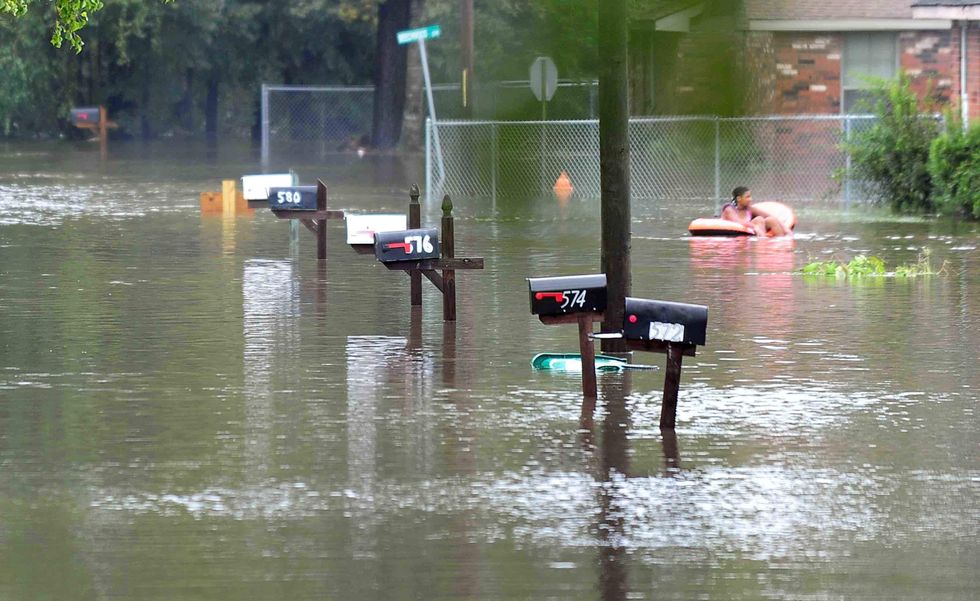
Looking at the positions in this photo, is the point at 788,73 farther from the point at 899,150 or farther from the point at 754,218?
the point at 899,150

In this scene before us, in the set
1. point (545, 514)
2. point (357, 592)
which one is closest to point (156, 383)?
point (545, 514)

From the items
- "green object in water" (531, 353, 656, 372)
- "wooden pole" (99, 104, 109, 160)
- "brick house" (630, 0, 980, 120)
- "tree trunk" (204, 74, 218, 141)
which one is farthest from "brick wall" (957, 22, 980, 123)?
"tree trunk" (204, 74, 218, 141)

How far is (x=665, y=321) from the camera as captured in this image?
8.67 metres

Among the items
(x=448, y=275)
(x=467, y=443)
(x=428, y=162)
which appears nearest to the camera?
(x=467, y=443)

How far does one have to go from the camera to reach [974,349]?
456 inches

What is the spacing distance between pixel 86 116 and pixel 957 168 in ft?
122

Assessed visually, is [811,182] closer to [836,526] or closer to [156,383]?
[156,383]

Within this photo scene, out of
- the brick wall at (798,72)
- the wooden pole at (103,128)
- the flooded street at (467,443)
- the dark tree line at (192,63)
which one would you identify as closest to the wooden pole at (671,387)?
the flooded street at (467,443)

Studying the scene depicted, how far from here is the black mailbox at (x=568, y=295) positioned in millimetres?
9562

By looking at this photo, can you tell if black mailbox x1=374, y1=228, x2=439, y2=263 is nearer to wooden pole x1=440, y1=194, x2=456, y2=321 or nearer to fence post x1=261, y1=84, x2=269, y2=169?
wooden pole x1=440, y1=194, x2=456, y2=321

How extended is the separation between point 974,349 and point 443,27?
8.37m

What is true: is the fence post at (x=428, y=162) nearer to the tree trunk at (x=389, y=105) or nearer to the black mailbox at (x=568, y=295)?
the black mailbox at (x=568, y=295)

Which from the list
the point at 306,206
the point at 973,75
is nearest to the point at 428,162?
the point at 973,75

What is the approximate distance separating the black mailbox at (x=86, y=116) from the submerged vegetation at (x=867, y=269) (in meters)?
41.2
